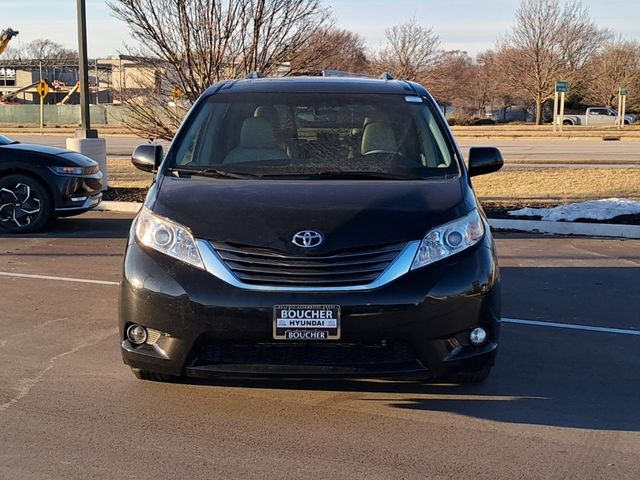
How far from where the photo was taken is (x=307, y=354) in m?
4.21

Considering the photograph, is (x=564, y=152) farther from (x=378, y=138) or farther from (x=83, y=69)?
(x=378, y=138)

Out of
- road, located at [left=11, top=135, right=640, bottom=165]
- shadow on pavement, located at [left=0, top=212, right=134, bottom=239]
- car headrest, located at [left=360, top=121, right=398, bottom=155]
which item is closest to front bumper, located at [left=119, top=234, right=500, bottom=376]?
car headrest, located at [left=360, top=121, right=398, bottom=155]

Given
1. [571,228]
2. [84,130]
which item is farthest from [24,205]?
[571,228]

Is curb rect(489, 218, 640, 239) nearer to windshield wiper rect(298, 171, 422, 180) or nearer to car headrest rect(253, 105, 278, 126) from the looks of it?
car headrest rect(253, 105, 278, 126)

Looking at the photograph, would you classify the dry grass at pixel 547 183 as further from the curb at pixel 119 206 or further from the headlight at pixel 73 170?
the headlight at pixel 73 170

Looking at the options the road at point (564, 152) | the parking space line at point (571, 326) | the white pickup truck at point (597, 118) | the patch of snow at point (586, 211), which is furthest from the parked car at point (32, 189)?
the white pickup truck at point (597, 118)

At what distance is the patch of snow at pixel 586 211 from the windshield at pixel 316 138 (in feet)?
19.7

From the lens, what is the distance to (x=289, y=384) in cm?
495

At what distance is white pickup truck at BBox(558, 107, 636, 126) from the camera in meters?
55.0

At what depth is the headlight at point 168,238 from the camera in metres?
4.30

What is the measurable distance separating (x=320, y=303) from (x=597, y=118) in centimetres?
5567

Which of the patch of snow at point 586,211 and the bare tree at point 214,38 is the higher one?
the bare tree at point 214,38

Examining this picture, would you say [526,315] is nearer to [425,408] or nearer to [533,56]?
[425,408]

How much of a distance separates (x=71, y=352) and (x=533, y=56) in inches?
2026
